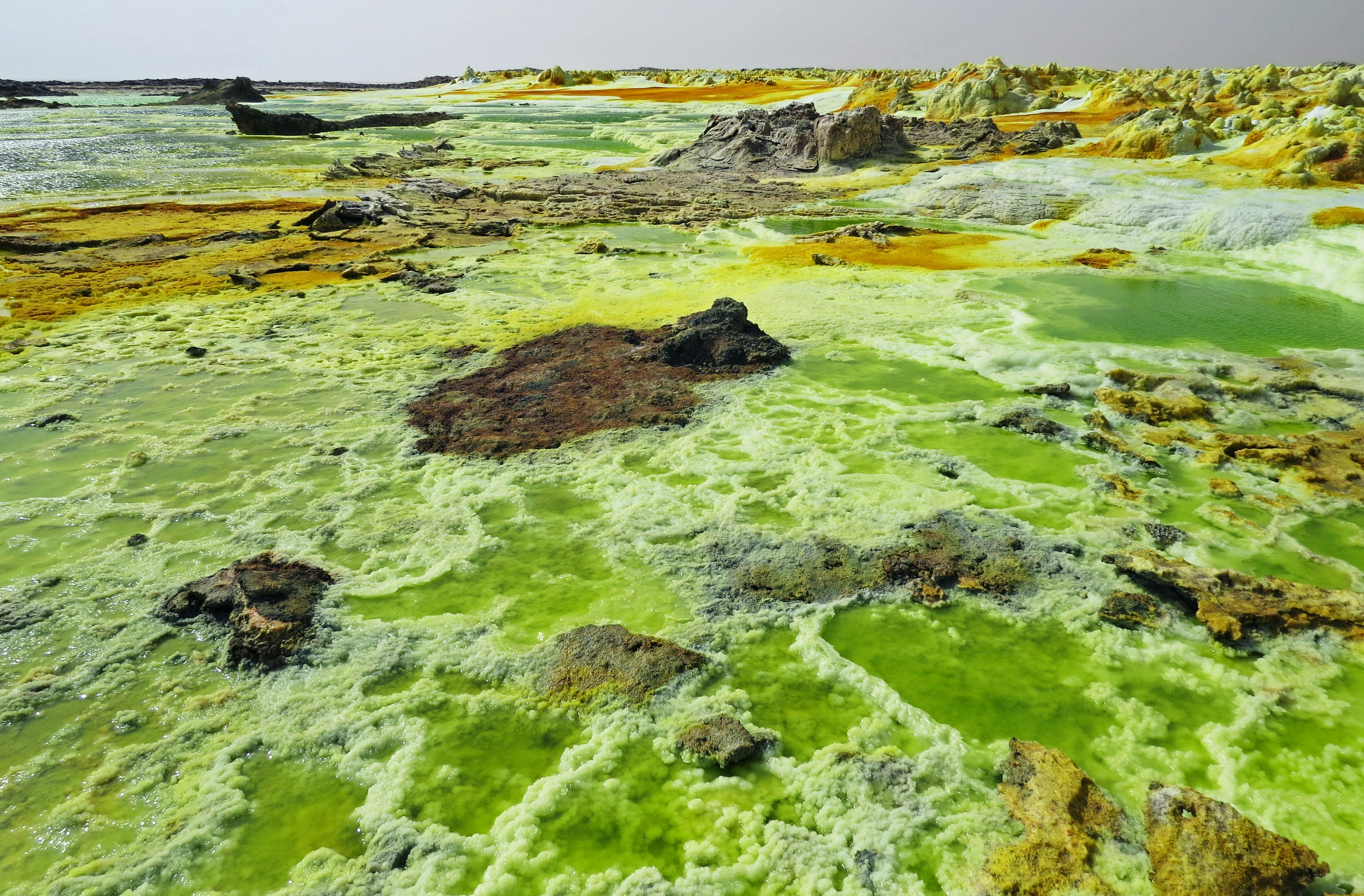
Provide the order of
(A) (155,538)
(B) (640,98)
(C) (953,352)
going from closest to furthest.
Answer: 1. (A) (155,538)
2. (C) (953,352)
3. (B) (640,98)

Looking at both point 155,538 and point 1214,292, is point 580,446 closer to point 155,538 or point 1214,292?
point 155,538

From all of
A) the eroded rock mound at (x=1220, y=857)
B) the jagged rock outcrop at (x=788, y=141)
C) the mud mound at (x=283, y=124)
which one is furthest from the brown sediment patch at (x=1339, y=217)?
the mud mound at (x=283, y=124)

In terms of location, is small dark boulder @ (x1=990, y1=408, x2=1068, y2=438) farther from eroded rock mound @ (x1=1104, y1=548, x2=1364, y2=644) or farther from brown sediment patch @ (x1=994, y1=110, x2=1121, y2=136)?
brown sediment patch @ (x1=994, y1=110, x2=1121, y2=136)

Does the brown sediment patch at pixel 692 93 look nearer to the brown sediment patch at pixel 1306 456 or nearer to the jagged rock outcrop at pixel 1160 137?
the jagged rock outcrop at pixel 1160 137

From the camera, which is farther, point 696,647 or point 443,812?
point 696,647

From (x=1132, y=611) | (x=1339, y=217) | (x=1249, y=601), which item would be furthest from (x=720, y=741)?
(x=1339, y=217)

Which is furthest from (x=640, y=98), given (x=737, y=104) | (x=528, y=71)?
(x=528, y=71)
